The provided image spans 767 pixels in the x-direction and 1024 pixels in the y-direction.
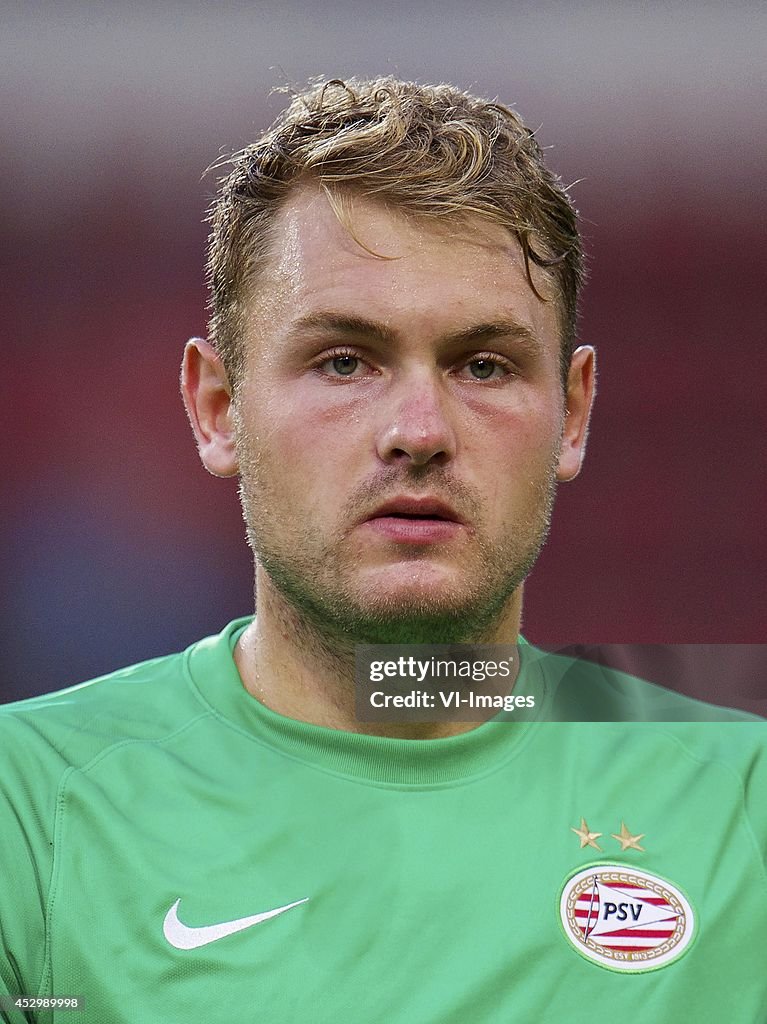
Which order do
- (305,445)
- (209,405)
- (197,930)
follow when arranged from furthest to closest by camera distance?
(209,405) < (305,445) < (197,930)

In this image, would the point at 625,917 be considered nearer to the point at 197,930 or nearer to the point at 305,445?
the point at 197,930

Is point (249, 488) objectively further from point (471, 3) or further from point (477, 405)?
point (471, 3)

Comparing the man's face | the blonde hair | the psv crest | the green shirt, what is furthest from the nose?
the psv crest

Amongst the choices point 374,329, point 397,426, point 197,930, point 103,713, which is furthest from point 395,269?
point 197,930

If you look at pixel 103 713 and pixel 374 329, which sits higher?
pixel 374 329

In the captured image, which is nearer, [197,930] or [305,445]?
[197,930]

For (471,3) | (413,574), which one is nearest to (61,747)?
(413,574)

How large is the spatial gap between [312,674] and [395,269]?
0.45m

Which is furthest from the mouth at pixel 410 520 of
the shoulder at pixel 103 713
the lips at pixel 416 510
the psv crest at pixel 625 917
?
the psv crest at pixel 625 917

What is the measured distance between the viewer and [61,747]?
1208mm

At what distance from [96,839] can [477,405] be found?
1.94ft

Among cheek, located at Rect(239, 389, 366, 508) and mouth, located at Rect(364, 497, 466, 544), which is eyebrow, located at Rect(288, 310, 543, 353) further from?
mouth, located at Rect(364, 497, 466, 544)

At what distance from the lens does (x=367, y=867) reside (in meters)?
1.14

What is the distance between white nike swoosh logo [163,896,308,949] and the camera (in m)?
1.09
